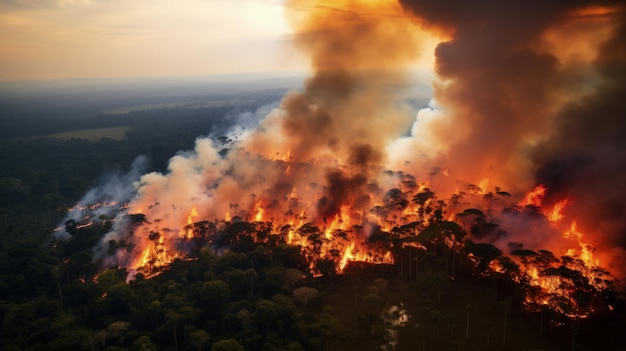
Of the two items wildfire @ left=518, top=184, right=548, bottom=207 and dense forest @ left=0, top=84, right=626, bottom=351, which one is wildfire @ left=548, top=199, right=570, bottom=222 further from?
dense forest @ left=0, top=84, right=626, bottom=351

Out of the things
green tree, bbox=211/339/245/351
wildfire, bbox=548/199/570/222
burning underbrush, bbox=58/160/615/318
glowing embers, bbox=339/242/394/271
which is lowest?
green tree, bbox=211/339/245/351

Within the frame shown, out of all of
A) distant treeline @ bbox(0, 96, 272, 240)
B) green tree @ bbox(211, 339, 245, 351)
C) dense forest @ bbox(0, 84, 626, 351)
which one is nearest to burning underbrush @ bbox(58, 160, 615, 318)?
dense forest @ bbox(0, 84, 626, 351)

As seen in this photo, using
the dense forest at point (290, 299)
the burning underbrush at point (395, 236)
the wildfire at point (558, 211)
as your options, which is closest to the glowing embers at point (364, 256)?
the burning underbrush at point (395, 236)

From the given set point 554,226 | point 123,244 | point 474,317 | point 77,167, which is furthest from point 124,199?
point 554,226

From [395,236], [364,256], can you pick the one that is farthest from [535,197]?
[364,256]

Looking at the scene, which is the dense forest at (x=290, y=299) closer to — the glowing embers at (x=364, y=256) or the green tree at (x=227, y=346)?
the green tree at (x=227, y=346)

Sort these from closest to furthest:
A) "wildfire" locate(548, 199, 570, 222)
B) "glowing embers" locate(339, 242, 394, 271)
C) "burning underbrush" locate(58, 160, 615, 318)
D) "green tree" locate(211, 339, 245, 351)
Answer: "green tree" locate(211, 339, 245, 351) < "burning underbrush" locate(58, 160, 615, 318) < "glowing embers" locate(339, 242, 394, 271) < "wildfire" locate(548, 199, 570, 222)

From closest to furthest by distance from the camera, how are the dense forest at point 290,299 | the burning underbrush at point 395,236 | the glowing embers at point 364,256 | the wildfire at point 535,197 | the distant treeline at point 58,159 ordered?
1. the dense forest at point 290,299
2. the burning underbrush at point 395,236
3. the glowing embers at point 364,256
4. the wildfire at point 535,197
5. the distant treeline at point 58,159

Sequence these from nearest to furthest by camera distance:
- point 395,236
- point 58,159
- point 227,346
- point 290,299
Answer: point 227,346, point 290,299, point 395,236, point 58,159

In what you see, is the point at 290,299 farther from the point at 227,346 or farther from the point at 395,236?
the point at 395,236
